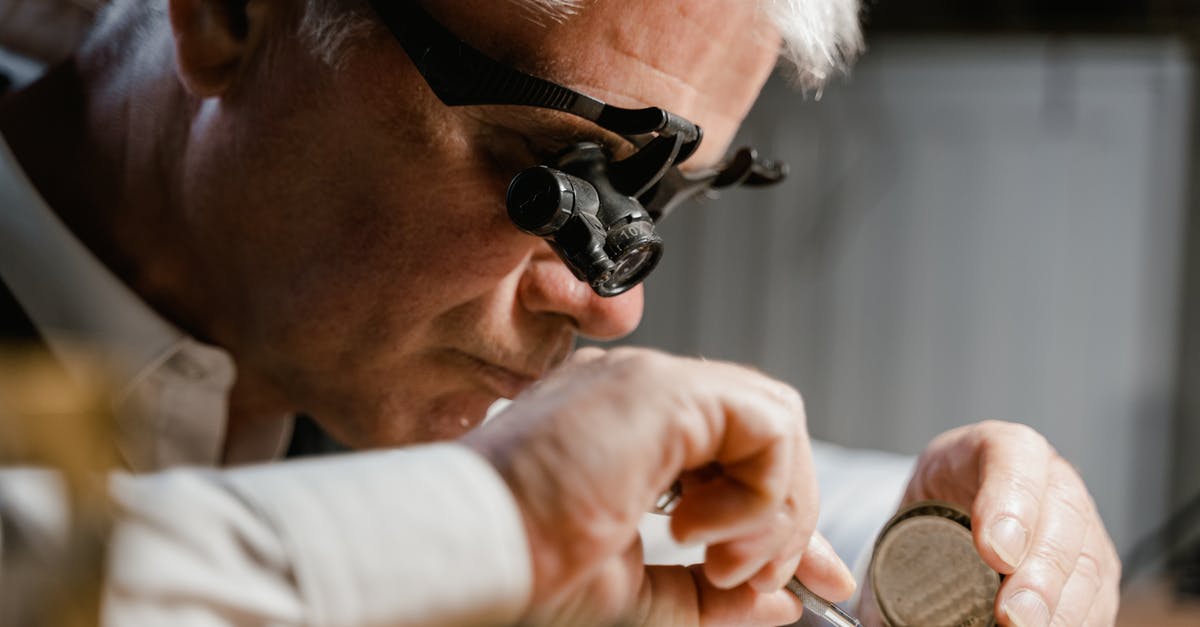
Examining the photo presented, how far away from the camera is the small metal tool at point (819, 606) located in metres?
0.85

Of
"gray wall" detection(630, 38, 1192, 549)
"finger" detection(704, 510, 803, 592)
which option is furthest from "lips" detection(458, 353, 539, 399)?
"gray wall" detection(630, 38, 1192, 549)

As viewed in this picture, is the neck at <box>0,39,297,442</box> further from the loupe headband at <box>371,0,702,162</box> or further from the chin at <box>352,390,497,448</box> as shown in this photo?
the loupe headband at <box>371,0,702,162</box>

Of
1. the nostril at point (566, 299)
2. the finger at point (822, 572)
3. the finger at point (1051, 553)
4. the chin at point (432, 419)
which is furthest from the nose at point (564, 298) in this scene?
the finger at point (1051, 553)

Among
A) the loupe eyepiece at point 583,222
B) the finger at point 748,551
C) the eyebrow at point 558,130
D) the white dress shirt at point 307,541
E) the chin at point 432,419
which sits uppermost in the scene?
the eyebrow at point 558,130

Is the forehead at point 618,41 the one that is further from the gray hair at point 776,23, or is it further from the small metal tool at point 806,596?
the small metal tool at point 806,596

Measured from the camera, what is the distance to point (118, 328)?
4.07 ft

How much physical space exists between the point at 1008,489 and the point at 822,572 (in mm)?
323

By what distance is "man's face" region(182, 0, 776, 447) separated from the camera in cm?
100

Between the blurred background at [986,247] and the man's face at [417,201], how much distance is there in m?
1.83

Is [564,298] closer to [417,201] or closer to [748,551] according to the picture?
[417,201]

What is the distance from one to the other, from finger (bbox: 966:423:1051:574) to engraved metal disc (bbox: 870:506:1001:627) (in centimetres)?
3

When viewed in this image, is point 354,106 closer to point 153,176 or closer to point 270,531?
point 153,176

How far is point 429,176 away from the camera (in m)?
1.05

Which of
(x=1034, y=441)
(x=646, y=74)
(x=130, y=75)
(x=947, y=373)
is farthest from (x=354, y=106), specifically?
(x=947, y=373)
